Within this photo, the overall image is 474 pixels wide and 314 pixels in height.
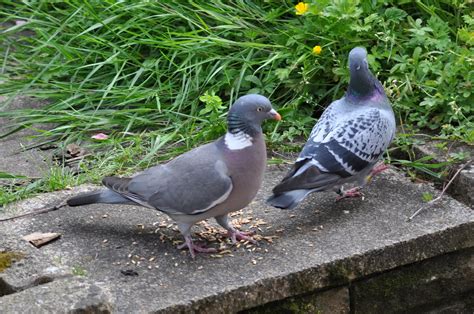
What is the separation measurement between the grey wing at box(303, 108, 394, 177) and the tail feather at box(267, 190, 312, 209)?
5.9 inches

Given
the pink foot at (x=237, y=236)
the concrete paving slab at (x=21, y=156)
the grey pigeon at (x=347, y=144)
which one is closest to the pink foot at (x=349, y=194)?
the grey pigeon at (x=347, y=144)

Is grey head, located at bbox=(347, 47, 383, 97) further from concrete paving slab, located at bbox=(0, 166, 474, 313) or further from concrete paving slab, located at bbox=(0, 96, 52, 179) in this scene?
concrete paving slab, located at bbox=(0, 96, 52, 179)

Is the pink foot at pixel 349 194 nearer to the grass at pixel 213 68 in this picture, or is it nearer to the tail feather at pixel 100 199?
the grass at pixel 213 68

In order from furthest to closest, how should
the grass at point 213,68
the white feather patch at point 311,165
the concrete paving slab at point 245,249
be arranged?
the grass at point 213,68 < the white feather patch at point 311,165 < the concrete paving slab at point 245,249

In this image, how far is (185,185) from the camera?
3.34 m

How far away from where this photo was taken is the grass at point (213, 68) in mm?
4375

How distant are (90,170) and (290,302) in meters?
1.40

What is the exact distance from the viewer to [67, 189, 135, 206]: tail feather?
351 cm

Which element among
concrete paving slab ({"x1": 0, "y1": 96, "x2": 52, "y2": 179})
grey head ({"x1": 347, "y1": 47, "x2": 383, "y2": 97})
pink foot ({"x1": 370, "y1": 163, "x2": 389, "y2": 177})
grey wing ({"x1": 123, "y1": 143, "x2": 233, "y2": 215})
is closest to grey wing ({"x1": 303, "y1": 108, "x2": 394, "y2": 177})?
grey head ({"x1": 347, "y1": 47, "x2": 383, "y2": 97})

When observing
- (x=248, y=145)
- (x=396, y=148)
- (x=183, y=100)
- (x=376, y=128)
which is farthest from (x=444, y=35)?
(x=248, y=145)

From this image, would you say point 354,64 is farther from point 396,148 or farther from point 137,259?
point 137,259

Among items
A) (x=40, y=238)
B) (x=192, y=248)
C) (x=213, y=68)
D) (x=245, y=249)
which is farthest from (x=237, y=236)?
(x=213, y=68)

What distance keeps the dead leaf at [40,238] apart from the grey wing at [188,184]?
365 mm

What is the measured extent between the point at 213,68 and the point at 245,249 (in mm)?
1583
